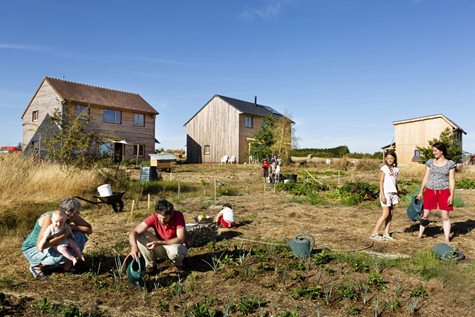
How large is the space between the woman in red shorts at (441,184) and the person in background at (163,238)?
162 inches

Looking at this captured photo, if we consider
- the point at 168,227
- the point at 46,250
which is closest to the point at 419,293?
the point at 168,227

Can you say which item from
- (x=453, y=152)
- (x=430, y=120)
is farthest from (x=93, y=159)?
(x=430, y=120)

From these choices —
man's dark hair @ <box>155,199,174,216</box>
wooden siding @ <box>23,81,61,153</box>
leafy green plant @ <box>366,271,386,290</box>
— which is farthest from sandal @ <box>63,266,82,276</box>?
wooden siding @ <box>23,81,61,153</box>

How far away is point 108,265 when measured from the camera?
14.4 ft

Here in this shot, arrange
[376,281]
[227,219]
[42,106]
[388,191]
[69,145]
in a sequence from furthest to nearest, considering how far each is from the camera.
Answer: [42,106] < [69,145] < [227,219] < [388,191] < [376,281]

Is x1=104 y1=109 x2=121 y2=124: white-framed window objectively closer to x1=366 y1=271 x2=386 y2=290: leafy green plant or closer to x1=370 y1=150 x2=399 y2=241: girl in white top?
x1=370 y1=150 x2=399 y2=241: girl in white top

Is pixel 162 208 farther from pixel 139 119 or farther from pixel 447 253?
pixel 139 119

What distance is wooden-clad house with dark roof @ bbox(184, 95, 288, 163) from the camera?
31.3m

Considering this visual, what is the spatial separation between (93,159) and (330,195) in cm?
851

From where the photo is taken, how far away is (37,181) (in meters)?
8.77

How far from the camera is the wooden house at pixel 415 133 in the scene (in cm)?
2933

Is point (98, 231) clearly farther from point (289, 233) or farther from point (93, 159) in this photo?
point (93, 159)

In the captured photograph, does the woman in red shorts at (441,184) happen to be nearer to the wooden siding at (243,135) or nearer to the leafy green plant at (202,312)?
the leafy green plant at (202,312)

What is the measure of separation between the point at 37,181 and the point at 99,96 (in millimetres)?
19196
